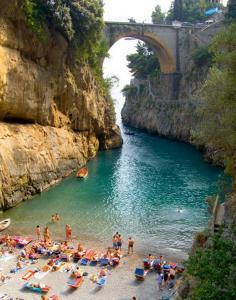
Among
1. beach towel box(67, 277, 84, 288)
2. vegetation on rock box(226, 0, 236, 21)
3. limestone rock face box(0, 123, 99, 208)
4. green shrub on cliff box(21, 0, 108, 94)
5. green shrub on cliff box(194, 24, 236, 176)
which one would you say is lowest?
beach towel box(67, 277, 84, 288)

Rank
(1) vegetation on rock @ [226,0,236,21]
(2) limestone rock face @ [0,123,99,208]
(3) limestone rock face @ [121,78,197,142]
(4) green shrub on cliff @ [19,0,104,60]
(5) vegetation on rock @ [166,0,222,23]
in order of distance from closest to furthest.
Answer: (2) limestone rock face @ [0,123,99,208] < (4) green shrub on cliff @ [19,0,104,60] < (1) vegetation on rock @ [226,0,236,21] < (3) limestone rock face @ [121,78,197,142] < (5) vegetation on rock @ [166,0,222,23]

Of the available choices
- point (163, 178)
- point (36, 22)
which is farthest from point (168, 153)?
point (36, 22)

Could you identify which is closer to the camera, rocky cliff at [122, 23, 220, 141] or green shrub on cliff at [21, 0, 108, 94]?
green shrub on cliff at [21, 0, 108, 94]

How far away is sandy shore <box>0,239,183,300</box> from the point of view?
19.2 m

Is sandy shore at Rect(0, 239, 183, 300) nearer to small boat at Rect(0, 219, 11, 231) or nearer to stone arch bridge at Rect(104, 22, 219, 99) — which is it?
small boat at Rect(0, 219, 11, 231)

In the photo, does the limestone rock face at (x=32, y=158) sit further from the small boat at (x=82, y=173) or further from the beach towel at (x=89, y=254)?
the beach towel at (x=89, y=254)

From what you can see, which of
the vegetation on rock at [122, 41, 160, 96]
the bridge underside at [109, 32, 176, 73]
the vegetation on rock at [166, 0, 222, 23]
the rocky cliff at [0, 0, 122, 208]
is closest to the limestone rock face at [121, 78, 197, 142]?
the vegetation on rock at [122, 41, 160, 96]

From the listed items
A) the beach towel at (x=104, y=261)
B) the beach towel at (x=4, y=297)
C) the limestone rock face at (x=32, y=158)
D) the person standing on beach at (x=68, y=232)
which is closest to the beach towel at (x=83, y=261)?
the beach towel at (x=104, y=261)

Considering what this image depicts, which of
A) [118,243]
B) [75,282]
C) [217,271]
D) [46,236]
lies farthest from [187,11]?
[217,271]

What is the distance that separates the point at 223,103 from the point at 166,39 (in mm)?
47252

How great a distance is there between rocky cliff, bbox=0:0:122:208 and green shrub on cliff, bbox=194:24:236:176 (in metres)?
15.7

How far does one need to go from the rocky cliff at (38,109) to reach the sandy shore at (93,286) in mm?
10329

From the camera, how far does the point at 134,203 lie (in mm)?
32875

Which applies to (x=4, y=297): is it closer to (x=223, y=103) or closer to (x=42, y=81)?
(x=223, y=103)
